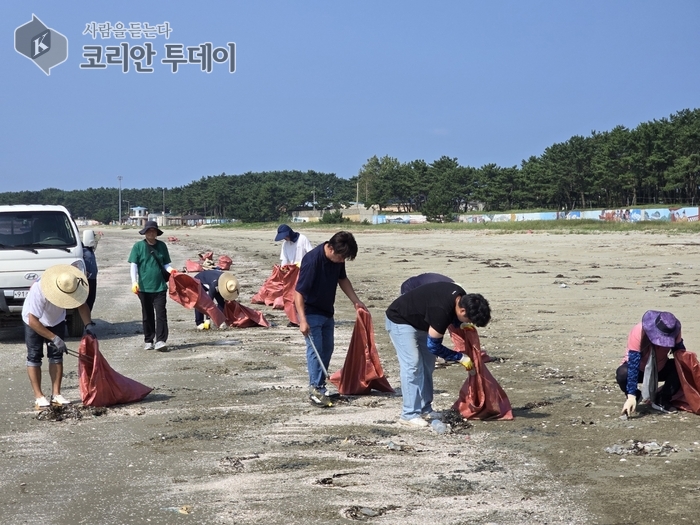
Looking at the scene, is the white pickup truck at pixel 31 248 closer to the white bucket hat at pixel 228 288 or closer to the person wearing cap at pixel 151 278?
the person wearing cap at pixel 151 278

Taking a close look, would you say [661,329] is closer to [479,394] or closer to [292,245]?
[479,394]

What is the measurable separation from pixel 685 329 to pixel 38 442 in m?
8.50

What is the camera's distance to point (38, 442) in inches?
268

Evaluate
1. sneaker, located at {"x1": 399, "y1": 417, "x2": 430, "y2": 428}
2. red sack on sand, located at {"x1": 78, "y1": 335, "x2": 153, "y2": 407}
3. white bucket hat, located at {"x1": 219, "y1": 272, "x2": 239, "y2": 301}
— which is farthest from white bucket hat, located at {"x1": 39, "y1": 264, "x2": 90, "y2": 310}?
white bucket hat, located at {"x1": 219, "y1": 272, "x2": 239, "y2": 301}

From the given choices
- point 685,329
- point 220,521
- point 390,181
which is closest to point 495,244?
point 685,329

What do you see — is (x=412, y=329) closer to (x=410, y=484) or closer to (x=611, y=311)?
(x=410, y=484)

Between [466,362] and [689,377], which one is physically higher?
[466,362]

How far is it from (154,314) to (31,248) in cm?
232

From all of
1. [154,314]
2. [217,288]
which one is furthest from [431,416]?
[217,288]

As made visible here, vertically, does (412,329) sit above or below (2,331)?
above

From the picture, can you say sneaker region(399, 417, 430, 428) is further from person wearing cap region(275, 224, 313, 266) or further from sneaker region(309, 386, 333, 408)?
person wearing cap region(275, 224, 313, 266)

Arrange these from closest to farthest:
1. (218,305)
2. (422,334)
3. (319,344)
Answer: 1. (422,334)
2. (319,344)
3. (218,305)

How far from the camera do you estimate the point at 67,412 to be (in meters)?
7.76

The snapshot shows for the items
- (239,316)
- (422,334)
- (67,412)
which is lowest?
(67,412)
